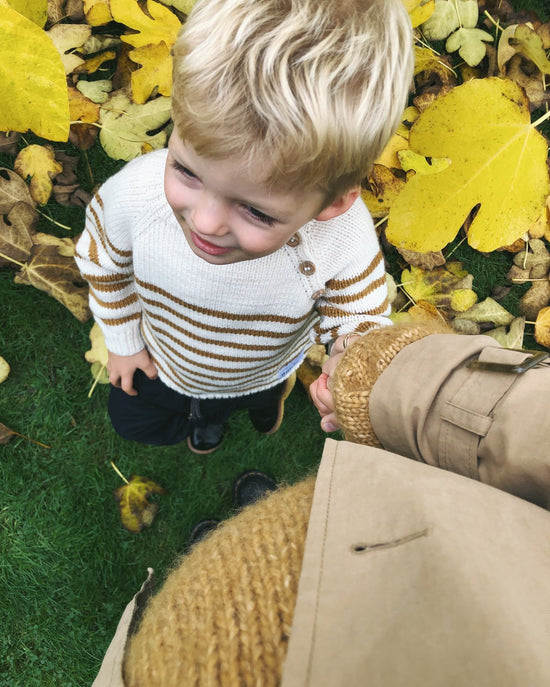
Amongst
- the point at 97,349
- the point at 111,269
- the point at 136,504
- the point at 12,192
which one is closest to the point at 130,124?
the point at 12,192

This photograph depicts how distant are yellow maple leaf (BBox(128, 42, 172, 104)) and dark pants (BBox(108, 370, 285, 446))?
0.74 metres

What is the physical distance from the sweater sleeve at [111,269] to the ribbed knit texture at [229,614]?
665 millimetres

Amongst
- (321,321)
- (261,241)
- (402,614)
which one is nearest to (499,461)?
(402,614)

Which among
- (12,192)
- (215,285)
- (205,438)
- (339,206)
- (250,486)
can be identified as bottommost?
(250,486)

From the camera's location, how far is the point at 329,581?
50 cm

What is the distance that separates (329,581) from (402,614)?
0.24ft

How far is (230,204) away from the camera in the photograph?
0.72m

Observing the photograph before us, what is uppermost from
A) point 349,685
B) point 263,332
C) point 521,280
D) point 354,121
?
point 354,121

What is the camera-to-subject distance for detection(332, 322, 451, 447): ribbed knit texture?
845mm

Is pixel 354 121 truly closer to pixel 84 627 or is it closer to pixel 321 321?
pixel 321 321

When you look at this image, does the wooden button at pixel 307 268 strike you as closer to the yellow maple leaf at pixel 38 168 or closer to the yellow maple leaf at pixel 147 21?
the yellow maple leaf at pixel 147 21

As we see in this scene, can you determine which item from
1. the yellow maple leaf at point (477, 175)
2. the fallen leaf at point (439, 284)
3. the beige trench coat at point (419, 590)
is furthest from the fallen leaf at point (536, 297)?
the beige trench coat at point (419, 590)

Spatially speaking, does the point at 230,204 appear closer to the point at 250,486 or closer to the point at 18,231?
the point at 18,231

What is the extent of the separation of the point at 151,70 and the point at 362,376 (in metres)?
0.94
